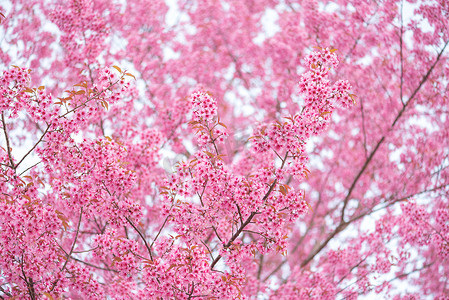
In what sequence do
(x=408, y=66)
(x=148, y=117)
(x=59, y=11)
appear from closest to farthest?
1. (x=59, y=11)
2. (x=408, y=66)
3. (x=148, y=117)

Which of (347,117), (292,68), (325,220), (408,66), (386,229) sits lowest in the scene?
(386,229)

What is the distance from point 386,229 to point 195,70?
23.2 feet

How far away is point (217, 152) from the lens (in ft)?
14.2

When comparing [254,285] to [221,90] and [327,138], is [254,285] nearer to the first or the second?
[327,138]

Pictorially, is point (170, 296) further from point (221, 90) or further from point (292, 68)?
point (221, 90)

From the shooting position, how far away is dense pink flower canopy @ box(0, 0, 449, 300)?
4195mm

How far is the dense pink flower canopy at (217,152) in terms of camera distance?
13.8 feet

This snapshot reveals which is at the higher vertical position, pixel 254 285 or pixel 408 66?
pixel 408 66

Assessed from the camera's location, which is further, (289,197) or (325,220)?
(325,220)

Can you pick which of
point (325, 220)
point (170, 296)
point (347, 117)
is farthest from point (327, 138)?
point (170, 296)

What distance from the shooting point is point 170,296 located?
4.18 metres

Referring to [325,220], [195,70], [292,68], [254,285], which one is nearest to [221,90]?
[195,70]

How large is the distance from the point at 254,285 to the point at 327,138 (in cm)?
589

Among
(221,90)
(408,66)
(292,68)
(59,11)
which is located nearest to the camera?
(59,11)
